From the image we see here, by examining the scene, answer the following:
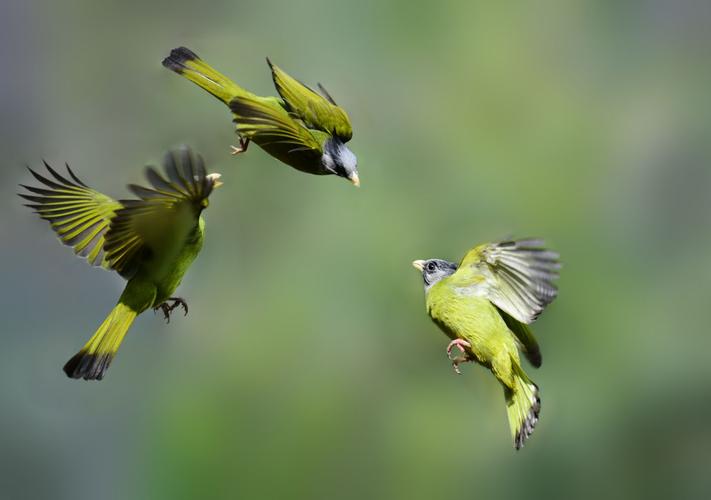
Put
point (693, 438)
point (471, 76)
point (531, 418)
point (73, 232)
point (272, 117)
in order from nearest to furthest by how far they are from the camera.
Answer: point (272, 117), point (73, 232), point (531, 418), point (693, 438), point (471, 76)

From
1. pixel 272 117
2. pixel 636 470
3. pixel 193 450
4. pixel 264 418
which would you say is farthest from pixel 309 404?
pixel 272 117

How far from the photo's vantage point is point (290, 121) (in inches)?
119

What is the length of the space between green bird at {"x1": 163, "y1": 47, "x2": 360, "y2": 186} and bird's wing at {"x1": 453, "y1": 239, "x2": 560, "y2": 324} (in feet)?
2.30

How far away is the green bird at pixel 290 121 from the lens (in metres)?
2.93

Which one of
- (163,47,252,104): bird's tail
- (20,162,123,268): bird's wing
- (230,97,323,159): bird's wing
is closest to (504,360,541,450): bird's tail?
(230,97,323,159): bird's wing

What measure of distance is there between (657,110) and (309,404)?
5.37 metres

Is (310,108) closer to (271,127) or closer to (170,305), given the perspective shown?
(271,127)

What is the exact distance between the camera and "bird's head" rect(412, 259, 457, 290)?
13.0ft

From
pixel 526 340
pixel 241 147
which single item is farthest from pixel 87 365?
pixel 526 340

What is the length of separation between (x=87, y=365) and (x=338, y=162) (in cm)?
102

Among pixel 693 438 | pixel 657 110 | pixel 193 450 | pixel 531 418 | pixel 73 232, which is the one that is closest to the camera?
pixel 73 232

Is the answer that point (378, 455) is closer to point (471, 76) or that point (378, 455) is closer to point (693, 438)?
point (693, 438)

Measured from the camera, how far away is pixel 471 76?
10.2m

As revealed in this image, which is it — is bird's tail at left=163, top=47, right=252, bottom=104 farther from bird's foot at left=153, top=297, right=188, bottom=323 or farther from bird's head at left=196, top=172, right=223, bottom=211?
bird's foot at left=153, top=297, right=188, bottom=323
